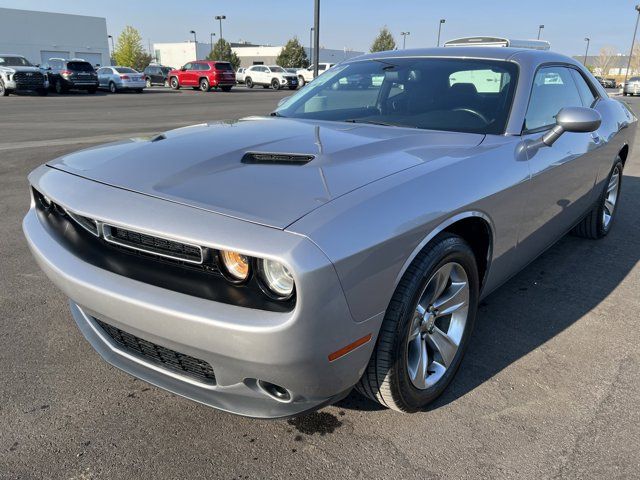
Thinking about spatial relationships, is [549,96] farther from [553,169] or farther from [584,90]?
[584,90]

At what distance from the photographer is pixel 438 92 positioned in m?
3.11

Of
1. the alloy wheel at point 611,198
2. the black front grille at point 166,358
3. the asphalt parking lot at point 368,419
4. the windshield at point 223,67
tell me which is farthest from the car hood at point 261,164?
the windshield at point 223,67

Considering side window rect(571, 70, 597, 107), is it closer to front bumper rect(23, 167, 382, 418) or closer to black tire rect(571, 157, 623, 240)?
black tire rect(571, 157, 623, 240)

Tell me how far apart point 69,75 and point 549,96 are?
87.4 ft

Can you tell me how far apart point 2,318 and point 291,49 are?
214 feet

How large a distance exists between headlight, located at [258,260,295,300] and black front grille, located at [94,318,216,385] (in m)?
0.40

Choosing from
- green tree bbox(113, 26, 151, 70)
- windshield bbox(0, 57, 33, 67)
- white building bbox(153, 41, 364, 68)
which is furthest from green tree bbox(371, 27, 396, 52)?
windshield bbox(0, 57, 33, 67)

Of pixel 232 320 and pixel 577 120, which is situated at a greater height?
pixel 577 120

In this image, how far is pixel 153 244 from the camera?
1.90 meters

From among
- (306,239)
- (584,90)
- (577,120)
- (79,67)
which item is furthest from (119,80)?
(306,239)

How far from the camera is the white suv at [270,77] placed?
3459 cm

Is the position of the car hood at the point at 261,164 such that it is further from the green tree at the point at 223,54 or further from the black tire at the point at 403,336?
the green tree at the point at 223,54

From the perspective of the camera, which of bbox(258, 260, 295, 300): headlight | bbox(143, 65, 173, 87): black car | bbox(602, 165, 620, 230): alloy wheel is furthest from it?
bbox(143, 65, 173, 87): black car

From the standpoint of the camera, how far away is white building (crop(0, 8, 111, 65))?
4922 centimetres
